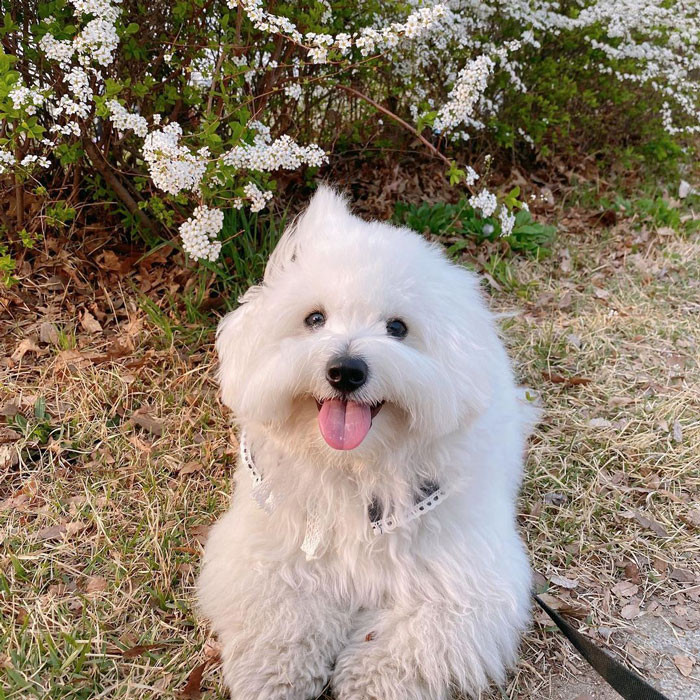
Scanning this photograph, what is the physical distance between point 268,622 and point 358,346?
0.88 metres

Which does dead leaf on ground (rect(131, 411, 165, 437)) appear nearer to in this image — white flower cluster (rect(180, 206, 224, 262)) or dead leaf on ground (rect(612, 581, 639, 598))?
white flower cluster (rect(180, 206, 224, 262))

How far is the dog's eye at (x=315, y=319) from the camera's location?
189 centimetres

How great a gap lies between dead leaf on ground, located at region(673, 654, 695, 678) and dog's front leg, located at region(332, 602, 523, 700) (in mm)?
611

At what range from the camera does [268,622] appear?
193cm

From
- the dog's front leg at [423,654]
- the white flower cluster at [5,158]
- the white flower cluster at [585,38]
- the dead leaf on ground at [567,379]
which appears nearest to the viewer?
the dog's front leg at [423,654]

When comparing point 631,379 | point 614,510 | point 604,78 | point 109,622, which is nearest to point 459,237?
point 631,379

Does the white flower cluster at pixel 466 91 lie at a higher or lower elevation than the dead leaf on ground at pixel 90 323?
higher

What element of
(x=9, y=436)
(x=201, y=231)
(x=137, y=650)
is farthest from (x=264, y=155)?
(x=137, y=650)

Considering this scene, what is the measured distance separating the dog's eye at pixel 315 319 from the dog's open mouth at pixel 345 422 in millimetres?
258

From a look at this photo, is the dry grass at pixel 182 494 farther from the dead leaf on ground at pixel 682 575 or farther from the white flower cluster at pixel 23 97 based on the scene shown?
the white flower cluster at pixel 23 97

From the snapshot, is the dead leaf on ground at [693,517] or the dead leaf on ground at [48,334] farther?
the dead leaf on ground at [48,334]

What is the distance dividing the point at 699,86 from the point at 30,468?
532cm

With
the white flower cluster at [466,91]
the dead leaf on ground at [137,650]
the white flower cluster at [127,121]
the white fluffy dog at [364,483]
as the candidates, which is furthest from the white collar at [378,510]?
the white flower cluster at [466,91]

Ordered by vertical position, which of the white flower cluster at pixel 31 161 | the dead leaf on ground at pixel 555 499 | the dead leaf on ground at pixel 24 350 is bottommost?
the dead leaf on ground at pixel 24 350
